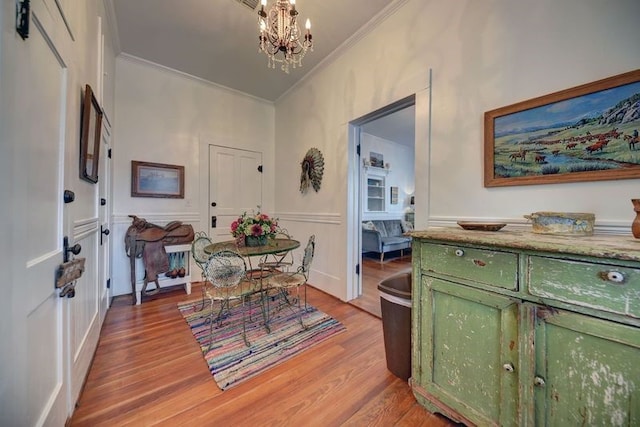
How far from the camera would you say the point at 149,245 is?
3.03 m

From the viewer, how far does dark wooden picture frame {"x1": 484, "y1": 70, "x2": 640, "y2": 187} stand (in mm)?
1229

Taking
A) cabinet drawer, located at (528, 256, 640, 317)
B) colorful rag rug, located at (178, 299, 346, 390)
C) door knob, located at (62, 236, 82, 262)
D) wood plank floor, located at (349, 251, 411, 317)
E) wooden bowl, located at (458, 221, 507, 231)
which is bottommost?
colorful rag rug, located at (178, 299, 346, 390)

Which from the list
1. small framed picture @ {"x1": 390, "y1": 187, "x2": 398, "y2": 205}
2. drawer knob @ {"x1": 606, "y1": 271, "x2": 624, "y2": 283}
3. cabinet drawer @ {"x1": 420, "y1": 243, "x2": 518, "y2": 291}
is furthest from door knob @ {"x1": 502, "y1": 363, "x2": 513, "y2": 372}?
small framed picture @ {"x1": 390, "y1": 187, "x2": 398, "y2": 205}

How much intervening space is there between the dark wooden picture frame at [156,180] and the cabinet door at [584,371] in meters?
4.09

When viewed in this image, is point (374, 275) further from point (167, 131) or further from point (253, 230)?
point (167, 131)

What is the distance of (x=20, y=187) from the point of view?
0.79 meters

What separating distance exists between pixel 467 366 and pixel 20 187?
201 cm

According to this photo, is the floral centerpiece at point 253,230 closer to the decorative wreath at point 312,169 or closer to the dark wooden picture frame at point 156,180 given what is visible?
the decorative wreath at point 312,169

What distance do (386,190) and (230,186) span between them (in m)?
4.33

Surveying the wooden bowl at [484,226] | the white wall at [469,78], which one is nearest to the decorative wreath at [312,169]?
the white wall at [469,78]

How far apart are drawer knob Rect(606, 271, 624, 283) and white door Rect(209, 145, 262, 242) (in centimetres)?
412

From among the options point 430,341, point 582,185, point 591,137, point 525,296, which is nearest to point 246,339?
point 430,341

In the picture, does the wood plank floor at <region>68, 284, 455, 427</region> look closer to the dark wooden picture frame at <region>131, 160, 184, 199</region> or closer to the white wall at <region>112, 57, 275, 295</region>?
the white wall at <region>112, 57, 275, 295</region>

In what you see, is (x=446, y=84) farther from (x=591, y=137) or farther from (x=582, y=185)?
(x=582, y=185)
